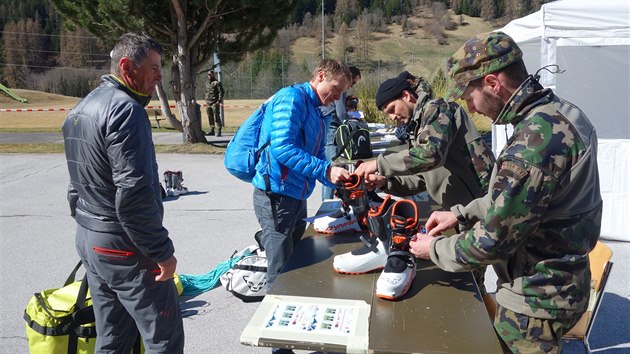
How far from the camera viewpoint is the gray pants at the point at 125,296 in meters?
2.29

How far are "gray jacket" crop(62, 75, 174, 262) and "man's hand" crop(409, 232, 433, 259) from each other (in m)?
1.07

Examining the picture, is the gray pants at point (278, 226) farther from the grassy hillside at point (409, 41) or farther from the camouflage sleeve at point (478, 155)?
the grassy hillside at point (409, 41)

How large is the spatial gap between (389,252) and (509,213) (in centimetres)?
81

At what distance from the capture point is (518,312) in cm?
175

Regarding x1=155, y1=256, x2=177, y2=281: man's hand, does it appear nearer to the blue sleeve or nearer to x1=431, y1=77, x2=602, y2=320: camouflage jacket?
the blue sleeve

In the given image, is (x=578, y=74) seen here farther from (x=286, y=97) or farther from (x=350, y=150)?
(x=286, y=97)

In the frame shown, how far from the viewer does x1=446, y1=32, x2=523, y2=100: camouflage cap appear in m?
1.71

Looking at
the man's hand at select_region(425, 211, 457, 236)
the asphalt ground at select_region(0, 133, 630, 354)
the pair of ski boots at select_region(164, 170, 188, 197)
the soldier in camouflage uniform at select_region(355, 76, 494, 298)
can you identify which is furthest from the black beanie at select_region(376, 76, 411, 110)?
the pair of ski boots at select_region(164, 170, 188, 197)

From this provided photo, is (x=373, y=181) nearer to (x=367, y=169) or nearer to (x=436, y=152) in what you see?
(x=367, y=169)

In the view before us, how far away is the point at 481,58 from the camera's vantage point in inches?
67.5

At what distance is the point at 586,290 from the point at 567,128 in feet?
1.88

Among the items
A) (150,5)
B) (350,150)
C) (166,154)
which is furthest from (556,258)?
(150,5)

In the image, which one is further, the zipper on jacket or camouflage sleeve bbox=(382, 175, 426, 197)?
camouflage sleeve bbox=(382, 175, 426, 197)

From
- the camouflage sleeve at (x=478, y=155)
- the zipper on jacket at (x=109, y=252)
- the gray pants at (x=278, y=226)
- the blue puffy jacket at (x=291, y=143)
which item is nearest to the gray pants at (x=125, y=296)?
the zipper on jacket at (x=109, y=252)
